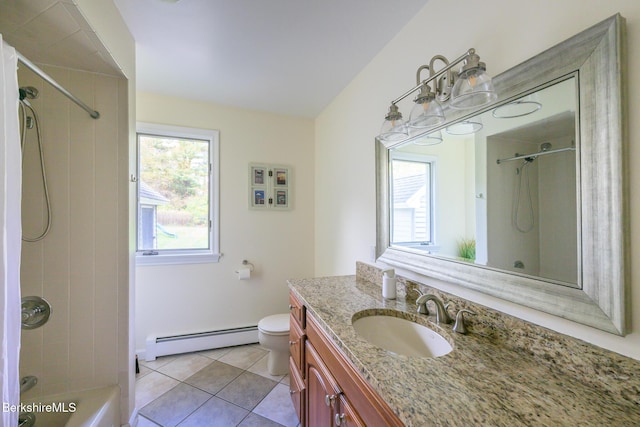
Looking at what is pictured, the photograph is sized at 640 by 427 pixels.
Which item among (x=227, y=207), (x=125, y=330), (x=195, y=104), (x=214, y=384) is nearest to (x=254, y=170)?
(x=227, y=207)

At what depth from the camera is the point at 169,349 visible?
2.42 meters

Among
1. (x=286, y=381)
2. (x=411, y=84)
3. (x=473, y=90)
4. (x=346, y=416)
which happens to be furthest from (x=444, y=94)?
(x=286, y=381)

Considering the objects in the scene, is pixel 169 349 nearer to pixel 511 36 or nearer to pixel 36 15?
pixel 36 15

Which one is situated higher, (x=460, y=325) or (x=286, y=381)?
(x=460, y=325)

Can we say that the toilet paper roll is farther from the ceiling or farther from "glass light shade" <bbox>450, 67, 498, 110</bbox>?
"glass light shade" <bbox>450, 67, 498, 110</bbox>

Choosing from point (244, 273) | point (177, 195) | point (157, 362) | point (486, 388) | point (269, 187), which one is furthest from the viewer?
point (269, 187)

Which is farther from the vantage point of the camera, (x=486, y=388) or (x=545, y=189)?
(x=545, y=189)

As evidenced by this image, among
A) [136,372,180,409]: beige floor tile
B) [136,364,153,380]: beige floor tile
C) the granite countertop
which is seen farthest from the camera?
[136,364,153,380]: beige floor tile

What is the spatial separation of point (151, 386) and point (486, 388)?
93.0 inches

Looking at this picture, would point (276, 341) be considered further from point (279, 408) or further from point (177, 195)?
point (177, 195)

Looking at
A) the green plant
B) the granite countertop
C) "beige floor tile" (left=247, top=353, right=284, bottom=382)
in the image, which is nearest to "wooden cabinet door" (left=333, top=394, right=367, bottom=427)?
the granite countertop

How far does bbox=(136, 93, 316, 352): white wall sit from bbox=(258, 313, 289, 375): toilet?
2.11 feet

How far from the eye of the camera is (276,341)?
210cm

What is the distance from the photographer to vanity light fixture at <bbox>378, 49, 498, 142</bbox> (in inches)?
36.7
